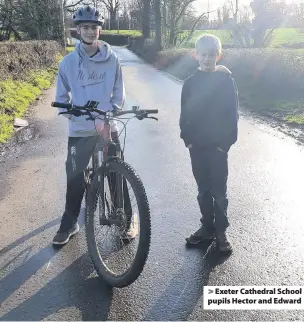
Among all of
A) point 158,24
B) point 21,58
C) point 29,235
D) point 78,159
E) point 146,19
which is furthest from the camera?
point 146,19

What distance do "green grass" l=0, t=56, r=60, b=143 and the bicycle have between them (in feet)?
16.4

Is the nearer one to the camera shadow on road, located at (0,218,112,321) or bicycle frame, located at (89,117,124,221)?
shadow on road, located at (0,218,112,321)

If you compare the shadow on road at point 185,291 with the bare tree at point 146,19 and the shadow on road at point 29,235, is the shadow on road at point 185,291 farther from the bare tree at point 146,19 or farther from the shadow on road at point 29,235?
the bare tree at point 146,19

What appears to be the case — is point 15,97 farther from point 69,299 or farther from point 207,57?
point 69,299

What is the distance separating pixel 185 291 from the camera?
10.9 ft

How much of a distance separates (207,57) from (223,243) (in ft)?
5.43

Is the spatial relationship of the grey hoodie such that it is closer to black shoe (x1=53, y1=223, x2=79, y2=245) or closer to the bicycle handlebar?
the bicycle handlebar

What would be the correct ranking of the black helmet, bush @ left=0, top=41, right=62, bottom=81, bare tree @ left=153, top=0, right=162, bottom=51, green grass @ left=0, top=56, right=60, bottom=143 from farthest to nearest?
bare tree @ left=153, top=0, right=162, bottom=51 < bush @ left=0, top=41, right=62, bottom=81 < green grass @ left=0, top=56, right=60, bottom=143 < the black helmet

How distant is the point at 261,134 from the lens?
859 centimetres

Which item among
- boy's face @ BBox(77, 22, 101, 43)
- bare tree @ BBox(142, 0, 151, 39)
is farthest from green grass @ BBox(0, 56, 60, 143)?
bare tree @ BBox(142, 0, 151, 39)

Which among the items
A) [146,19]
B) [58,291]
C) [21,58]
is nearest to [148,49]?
[146,19]

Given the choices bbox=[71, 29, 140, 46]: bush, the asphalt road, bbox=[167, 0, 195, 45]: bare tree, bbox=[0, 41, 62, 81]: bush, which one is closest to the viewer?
the asphalt road

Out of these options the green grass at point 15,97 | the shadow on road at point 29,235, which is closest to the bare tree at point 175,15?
the green grass at point 15,97

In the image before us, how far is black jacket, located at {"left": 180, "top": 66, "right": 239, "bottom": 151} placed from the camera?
375 cm
